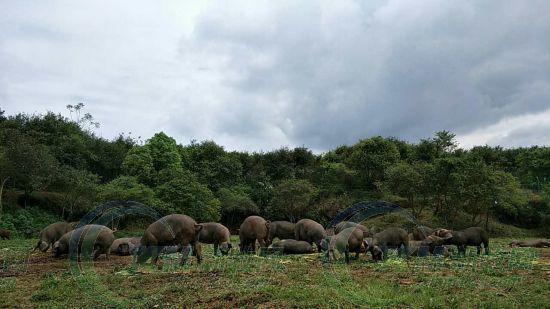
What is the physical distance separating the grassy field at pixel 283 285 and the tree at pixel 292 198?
28044 millimetres

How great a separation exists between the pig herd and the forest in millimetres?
14437

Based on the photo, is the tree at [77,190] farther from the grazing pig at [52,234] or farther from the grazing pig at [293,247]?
the grazing pig at [293,247]

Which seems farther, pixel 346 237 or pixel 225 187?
pixel 225 187

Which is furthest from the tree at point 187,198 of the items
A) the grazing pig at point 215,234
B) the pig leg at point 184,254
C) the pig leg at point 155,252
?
the pig leg at point 184,254

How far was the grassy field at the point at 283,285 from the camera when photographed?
368 inches

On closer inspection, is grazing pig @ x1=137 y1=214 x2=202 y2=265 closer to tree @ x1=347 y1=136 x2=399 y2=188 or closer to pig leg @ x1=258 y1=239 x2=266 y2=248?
pig leg @ x1=258 y1=239 x2=266 y2=248

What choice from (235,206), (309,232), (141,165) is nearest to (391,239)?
(309,232)

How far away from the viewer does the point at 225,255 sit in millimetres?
19844

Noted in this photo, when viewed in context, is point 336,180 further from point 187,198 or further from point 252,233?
point 252,233

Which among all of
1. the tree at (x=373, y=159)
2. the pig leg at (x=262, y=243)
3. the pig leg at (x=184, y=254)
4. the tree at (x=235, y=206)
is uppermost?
the tree at (x=373, y=159)

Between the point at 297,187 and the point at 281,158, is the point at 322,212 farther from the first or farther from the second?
the point at 281,158

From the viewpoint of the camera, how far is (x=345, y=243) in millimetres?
16812

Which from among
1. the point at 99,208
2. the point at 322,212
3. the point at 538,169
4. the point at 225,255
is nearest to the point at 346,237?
the point at 225,255

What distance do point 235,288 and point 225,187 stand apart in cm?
4012
